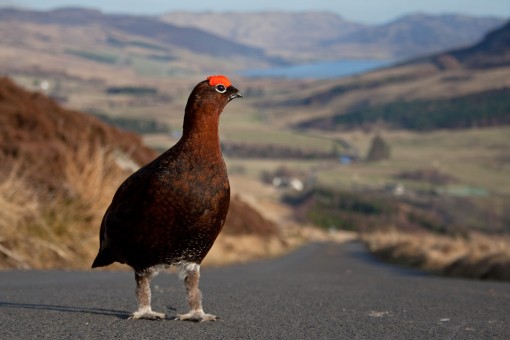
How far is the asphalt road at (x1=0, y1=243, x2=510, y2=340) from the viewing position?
498cm

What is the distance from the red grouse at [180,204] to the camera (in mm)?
4965

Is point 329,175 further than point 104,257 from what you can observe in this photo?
Yes

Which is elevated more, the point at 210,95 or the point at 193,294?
the point at 210,95

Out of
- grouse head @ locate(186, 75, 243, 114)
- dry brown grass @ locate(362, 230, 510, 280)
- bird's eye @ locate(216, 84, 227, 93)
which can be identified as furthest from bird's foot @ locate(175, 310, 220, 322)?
dry brown grass @ locate(362, 230, 510, 280)

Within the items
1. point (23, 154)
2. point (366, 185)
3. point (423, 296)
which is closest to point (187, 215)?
point (423, 296)

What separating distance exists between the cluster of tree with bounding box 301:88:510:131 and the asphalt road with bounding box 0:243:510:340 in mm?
166491

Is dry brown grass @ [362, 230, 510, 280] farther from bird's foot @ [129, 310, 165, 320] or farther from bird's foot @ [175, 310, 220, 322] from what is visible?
bird's foot @ [129, 310, 165, 320]

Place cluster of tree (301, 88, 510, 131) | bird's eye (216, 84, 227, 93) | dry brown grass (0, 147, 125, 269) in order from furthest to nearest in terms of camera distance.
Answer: cluster of tree (301, 88, 510, 131) < dry brown grass (0, 147, 125, 269) < bird's eye (216, 84, 227, 93)

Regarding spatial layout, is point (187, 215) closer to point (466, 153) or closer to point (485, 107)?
point (466, 153)

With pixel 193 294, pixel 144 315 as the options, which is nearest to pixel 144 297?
pixel 144 315

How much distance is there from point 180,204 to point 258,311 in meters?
1.56

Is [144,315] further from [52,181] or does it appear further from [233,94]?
[52,181]

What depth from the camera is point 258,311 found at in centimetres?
618

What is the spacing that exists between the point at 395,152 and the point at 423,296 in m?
139
